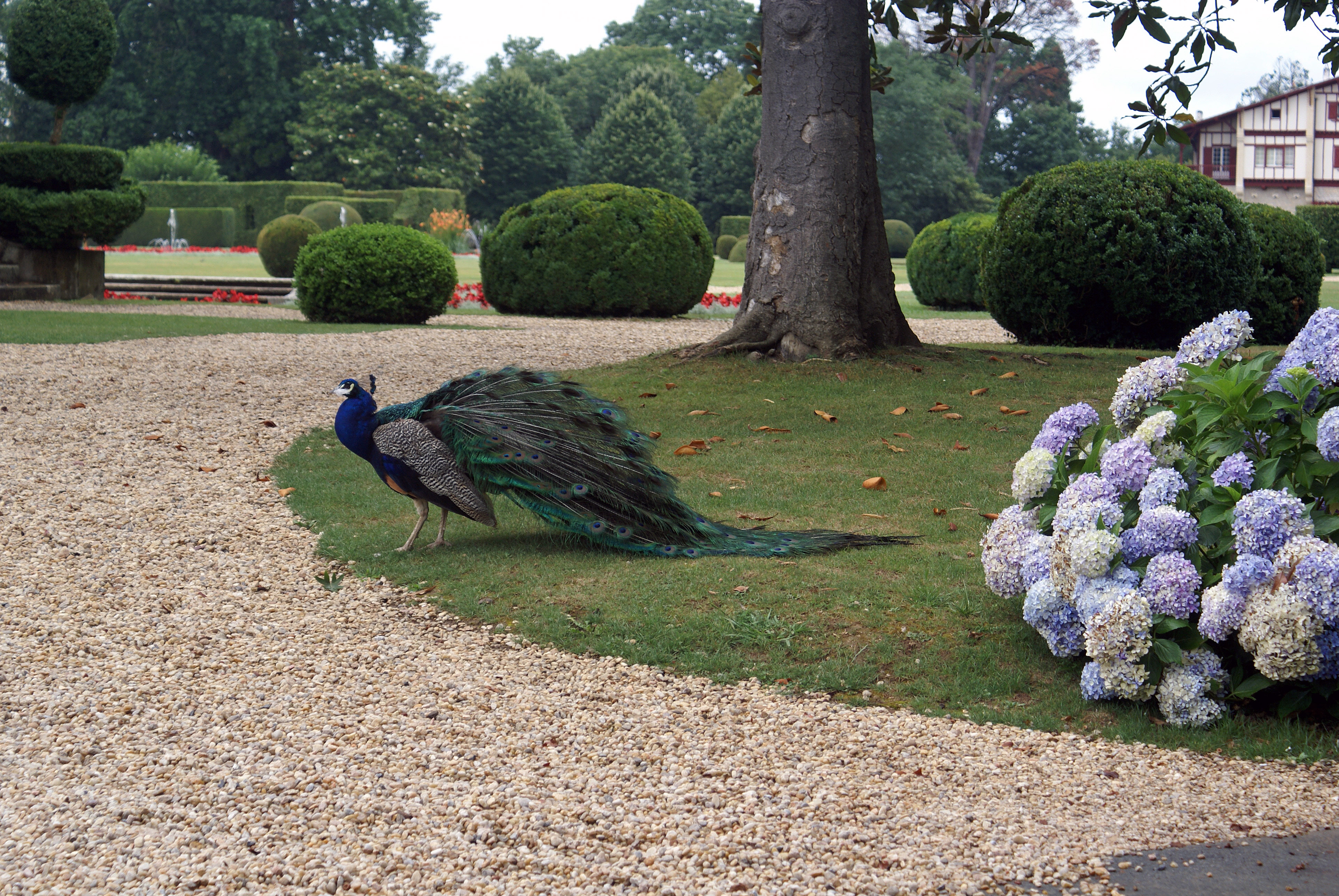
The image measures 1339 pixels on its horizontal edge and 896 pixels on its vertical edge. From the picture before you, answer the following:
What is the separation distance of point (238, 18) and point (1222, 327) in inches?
2160

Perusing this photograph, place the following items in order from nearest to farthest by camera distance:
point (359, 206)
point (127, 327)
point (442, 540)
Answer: point (442, 540) < point (127, 327) < point (359, 206)

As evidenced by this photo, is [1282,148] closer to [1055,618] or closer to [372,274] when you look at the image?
[372,274]

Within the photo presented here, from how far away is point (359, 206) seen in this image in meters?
38.0

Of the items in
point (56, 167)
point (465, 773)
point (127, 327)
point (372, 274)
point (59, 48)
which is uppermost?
point (59, 48)

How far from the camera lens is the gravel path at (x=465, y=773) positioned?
8.68ft

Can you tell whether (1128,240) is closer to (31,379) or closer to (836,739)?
(836,739)

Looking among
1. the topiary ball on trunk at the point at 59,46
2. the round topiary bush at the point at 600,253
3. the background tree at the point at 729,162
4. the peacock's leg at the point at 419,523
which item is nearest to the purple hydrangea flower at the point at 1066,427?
the peacock's leg at the point at 419,523

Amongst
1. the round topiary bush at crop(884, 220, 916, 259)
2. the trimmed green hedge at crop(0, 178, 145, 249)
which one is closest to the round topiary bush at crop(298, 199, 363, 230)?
the trimmed green hedge at crop(0, 178, 145, 249)

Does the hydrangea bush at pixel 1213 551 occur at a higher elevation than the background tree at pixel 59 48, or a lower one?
lower

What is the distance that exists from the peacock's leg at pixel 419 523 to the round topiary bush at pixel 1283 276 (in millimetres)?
10245

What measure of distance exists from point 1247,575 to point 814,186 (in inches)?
254

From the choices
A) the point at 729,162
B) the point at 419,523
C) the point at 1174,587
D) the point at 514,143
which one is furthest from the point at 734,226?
the point at 1174,587

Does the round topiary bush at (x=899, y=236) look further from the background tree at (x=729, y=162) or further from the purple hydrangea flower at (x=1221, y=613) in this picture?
the purple hydrangea flower at (x=1221, y=613)

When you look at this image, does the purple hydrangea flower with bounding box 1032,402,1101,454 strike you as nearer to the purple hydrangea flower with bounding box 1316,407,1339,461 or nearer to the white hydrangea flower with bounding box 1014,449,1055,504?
the white hydrangea flower with bounding box 1014,449,1055,504
